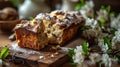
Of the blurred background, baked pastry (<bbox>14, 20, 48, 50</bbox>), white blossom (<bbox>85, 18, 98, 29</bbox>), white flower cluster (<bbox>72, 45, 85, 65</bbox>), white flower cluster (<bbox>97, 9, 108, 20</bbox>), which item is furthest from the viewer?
white flower cluster (<bbox>97, 9, 108, 20</bbox>)

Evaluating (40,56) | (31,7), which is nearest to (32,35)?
(40,56)

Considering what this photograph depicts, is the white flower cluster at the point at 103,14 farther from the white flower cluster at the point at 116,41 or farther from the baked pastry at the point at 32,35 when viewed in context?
the baked pastry at the point at 32,35

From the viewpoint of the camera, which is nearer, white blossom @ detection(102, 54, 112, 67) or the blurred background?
white blossom @ detection(102, 54, 112, 67)

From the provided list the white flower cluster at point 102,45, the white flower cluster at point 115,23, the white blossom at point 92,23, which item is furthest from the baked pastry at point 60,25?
the white flower cluster at point 115,23

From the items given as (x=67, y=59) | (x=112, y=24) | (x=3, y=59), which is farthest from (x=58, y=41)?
(x=112, y=24)

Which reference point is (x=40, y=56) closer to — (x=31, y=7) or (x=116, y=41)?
(x=116, y=41)

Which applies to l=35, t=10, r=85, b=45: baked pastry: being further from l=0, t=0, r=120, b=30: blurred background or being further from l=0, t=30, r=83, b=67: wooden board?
l=0, t=0, r=120, b=30: blurred background

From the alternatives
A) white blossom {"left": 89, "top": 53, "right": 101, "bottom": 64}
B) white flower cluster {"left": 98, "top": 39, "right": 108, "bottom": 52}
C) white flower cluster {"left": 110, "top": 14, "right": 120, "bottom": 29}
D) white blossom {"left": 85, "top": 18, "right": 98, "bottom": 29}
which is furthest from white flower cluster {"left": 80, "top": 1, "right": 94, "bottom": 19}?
white blossom {"left": 89, "top": 53, "right": 101, "bottom": 64}
